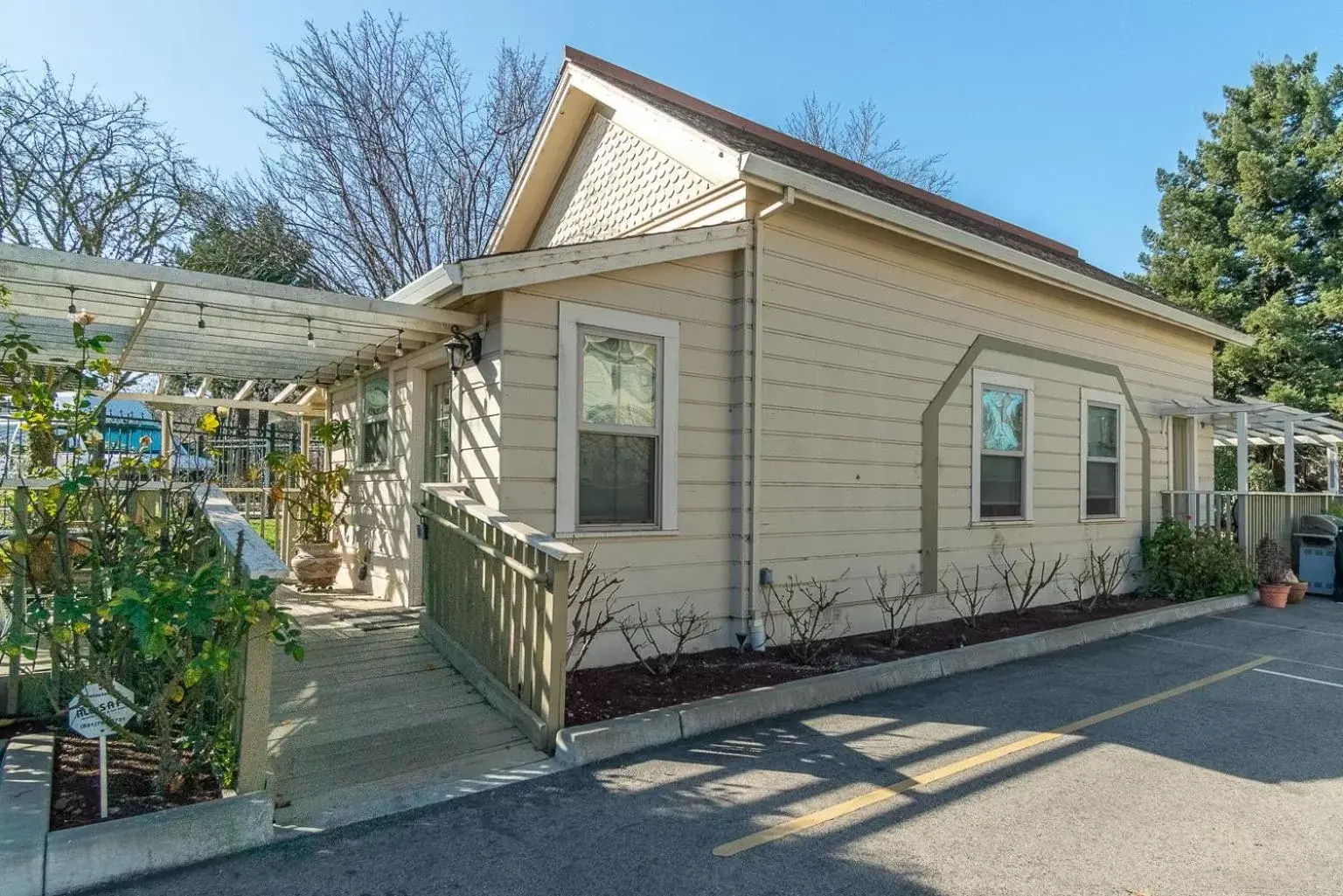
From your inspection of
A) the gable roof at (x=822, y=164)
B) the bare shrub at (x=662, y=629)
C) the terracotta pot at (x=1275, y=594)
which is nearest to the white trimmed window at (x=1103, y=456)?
the gable roof at (x=822, y=164)

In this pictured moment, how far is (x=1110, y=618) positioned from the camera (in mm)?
8125

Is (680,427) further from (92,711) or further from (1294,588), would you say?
(1294,588)

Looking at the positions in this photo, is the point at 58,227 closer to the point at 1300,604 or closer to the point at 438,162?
the point at 438,162

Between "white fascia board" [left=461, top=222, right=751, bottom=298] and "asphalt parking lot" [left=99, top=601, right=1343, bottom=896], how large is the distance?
10.2 ft

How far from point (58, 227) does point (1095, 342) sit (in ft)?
67.5

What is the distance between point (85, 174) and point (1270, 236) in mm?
28803

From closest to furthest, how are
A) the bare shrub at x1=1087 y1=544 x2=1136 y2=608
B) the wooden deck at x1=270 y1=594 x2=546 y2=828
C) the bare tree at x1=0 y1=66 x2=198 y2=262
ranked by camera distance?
the wooden deck at x1=270 y1=594 x2=546 y2=828, the bare shrub at x1=1087 y1=544 x2=1136 y2=608, the bare tree at x1=0 y1=66 x2=198 y2=262

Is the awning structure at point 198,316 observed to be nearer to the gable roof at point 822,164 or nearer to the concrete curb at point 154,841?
the concrete curb at point 154,841

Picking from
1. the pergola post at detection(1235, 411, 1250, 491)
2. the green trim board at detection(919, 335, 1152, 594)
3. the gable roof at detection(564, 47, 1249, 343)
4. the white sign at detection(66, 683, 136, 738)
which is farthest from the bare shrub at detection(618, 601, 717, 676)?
the pergola post at detection(1235, 411, 1250, 491)

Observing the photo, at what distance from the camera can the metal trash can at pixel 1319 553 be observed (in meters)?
10.8

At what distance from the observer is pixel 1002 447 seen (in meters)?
8.70

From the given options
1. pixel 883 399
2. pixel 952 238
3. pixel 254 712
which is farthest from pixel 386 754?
pixel 952 238

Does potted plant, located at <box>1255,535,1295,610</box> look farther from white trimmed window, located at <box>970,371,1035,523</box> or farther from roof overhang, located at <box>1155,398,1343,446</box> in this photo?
white trimmed window, located at <box>970,371,1035,523</box>

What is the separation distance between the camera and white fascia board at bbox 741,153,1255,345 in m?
6.12
